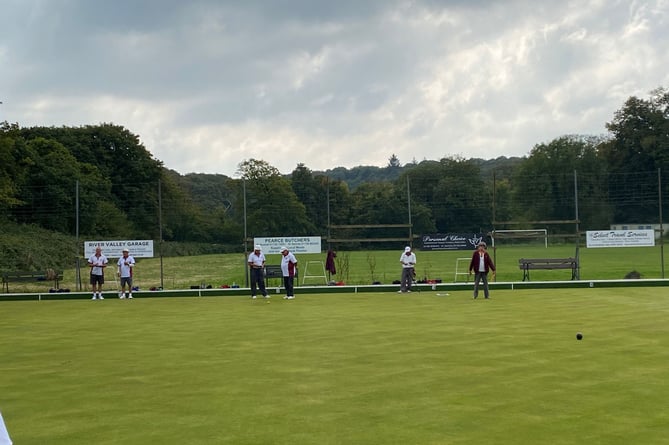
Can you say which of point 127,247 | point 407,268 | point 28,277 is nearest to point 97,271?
point 127,247

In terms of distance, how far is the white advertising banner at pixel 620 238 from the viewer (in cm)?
2442

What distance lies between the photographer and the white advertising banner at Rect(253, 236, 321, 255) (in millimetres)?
24328

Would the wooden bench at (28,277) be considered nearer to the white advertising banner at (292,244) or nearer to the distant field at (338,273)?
the distant field at (338,273)

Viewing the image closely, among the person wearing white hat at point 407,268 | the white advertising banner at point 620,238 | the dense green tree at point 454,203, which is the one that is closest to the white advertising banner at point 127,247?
the person wearing white hat at point 407,268

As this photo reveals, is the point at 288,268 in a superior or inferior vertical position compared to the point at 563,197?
inferior

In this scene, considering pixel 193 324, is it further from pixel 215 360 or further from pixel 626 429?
pixel 626 429

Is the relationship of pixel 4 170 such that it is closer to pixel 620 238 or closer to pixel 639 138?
pixel 620 238

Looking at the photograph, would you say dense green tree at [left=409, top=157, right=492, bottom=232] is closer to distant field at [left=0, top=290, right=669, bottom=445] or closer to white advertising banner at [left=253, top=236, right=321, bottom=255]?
white advertising banner at [left=253, top=236, right=321, bottom=255]

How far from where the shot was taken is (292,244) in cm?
2442

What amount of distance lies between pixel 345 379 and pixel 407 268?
567 inches

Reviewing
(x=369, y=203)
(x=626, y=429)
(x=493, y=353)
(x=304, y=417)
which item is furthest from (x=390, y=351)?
(x=369, y=203)

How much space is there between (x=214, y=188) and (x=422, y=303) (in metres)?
84.7

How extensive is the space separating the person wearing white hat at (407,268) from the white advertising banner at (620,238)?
23.0 feet

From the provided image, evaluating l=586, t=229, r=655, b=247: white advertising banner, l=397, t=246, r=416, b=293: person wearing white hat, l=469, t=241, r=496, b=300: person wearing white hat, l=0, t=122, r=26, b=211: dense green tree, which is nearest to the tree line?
l=0, t=122, r=26, b=211: dense green tree
